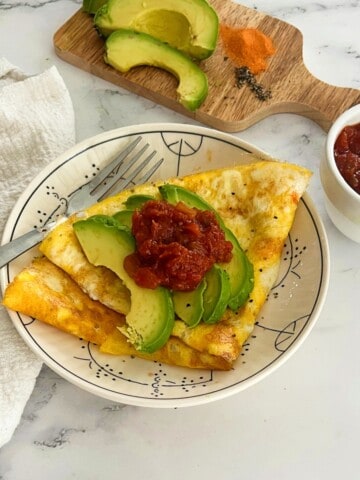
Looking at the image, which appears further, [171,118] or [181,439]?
[171,118]

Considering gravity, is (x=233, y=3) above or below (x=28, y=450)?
above

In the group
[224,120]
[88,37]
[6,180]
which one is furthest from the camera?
[88,37]

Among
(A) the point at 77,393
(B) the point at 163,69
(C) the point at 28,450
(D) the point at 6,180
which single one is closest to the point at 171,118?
(B) the point at 163,69

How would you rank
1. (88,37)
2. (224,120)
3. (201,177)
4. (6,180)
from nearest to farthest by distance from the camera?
(201,177) < (6,180) < (224,120) < (88,37)

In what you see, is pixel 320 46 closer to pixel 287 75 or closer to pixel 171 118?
pixel 287 75

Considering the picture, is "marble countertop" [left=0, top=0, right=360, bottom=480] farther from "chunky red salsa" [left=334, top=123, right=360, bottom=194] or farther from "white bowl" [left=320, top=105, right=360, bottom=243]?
"chunky red salsa" [left=334, top=123, right=360, bottom=194]

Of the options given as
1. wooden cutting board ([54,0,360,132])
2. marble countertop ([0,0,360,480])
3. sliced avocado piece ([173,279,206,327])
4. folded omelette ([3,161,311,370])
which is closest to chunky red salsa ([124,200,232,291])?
sliced avocado piece ([173,279,206,327])

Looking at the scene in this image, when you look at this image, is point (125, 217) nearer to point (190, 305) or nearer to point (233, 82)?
point (190, 305)
